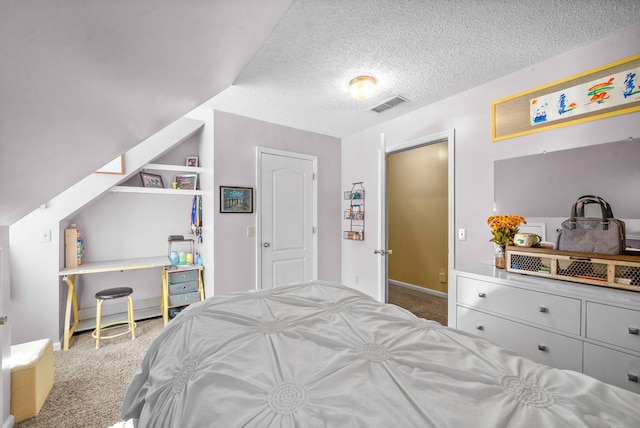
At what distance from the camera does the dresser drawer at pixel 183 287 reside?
3.03m

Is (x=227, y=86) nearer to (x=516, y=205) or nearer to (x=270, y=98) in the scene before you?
(x=270, y=98)

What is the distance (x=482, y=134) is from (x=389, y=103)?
922 mm

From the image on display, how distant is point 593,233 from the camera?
152 centimetres

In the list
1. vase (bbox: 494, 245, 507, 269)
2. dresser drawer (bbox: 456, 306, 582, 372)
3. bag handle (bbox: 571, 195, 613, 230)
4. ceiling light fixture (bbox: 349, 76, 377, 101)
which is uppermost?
ceiling light fixture (bbox: 349, 76, 377, 101)

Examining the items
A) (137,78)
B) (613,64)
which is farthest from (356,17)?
(613,64)

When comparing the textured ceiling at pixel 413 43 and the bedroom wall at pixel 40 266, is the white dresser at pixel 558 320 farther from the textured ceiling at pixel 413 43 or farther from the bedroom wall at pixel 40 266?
the bedroom wall at pixel 40 266

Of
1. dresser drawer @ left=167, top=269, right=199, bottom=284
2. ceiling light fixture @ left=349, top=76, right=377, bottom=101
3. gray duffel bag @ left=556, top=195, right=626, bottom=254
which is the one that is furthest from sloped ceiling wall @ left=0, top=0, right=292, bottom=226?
gray duffel bag @ left=556, top=195, right=626, bottom=254

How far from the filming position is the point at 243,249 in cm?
309

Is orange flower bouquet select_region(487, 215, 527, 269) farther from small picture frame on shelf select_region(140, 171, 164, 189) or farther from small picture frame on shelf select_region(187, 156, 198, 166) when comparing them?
small picture frame on shelf select_region(140, 171, 164, 189)

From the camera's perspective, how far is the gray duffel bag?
1.45 meters

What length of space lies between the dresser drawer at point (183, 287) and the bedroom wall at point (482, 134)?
216 centimetres

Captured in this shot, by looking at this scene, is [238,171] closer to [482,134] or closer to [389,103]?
[389,103]

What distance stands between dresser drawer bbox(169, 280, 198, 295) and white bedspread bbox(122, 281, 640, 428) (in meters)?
2.13

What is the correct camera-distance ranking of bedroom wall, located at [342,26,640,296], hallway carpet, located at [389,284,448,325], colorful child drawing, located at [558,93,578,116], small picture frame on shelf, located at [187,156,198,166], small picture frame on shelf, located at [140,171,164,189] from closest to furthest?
bedroom wall, located at [342,26,640,296] < colorful child drawing, located at [558,93,578,116] < small picture frame on shelf, located at [140,171,164,189] < hallway carpet, located at [389,284,448,325] < small picture frame on shelf, located at [187,156,198,166]
